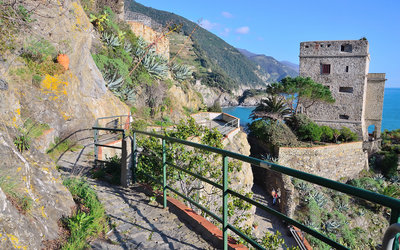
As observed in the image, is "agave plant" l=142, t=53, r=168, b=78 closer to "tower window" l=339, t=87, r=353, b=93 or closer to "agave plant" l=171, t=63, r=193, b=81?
"agave plant" l=171, t=63, r=193, b=81

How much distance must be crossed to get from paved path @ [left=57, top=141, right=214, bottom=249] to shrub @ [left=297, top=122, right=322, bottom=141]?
1757 cm

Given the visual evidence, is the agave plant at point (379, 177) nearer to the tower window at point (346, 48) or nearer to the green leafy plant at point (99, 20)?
the tower window at point (346, 48)

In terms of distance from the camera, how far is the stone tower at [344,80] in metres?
23.0

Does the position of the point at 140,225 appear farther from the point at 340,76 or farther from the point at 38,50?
the point at 340,76

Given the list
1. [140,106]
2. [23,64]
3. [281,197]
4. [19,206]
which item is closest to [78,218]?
[19,206]

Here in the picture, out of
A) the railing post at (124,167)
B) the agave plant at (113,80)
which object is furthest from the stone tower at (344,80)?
the railing post at (124,167)

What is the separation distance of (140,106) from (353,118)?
764 inches

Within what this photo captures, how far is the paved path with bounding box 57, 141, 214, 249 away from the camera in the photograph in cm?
272

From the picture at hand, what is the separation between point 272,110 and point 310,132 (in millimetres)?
3218

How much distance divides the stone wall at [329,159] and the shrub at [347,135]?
3.91ft

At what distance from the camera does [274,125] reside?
18.3 metres

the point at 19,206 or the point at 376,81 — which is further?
the point at 376,81

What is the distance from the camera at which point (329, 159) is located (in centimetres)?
1830

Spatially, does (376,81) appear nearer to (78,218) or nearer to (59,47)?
(59,47)
